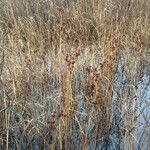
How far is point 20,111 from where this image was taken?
279 centimetres

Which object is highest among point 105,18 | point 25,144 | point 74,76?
point 105,18

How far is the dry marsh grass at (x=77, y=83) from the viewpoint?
238cm

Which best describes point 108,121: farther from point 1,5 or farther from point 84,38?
point 1,5

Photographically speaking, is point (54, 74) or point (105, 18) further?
point (105, 18)

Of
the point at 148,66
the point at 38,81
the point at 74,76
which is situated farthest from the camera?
the point at 148,66

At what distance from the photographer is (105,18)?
17.0 feet

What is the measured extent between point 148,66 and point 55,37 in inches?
54.9

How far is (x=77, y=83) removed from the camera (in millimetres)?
3291

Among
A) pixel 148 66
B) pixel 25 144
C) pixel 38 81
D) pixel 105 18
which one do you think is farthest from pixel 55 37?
pixel 25 144

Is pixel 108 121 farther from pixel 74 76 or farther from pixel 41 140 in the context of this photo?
pixel 74 76

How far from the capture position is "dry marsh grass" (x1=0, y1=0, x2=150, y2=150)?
238 centimetres

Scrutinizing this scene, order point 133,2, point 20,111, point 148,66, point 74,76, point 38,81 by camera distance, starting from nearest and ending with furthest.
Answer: point 20,111
point 38,81
point 74,76
point 148,66
point 133,2

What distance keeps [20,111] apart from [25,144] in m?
0.29

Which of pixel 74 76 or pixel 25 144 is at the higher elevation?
pixel 74 76
